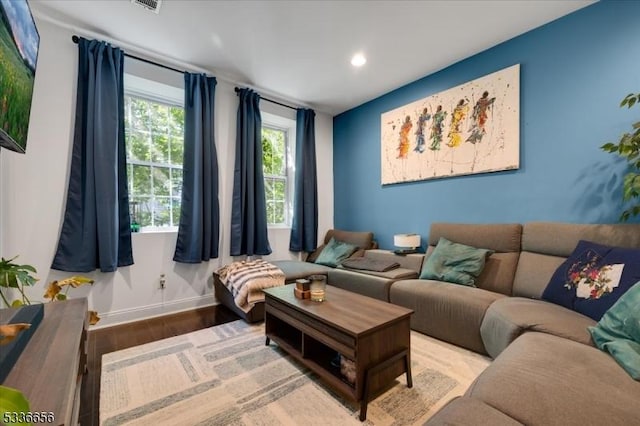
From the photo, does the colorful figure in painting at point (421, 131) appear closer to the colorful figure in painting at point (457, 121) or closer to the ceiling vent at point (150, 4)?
the colorful figure in painting at point (457, 121)

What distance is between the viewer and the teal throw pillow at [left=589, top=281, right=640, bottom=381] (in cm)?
112

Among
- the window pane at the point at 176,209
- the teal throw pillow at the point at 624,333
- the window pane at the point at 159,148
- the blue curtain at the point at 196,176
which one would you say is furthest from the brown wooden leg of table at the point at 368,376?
the window pane at the point at 159,148

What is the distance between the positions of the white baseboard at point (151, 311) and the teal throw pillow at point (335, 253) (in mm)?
1453

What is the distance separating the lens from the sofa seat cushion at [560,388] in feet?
2.84

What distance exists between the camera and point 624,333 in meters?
1.25

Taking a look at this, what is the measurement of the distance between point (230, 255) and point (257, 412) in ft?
7.12

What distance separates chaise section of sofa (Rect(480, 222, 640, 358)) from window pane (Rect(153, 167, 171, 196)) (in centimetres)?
342

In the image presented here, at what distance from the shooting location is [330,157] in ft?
15.1

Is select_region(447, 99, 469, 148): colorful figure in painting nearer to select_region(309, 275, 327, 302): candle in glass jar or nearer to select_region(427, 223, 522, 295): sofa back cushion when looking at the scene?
select_region(427, 223, 522, 295): sofa back cushion

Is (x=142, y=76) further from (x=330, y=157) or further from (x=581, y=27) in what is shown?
(x=581, y=27)

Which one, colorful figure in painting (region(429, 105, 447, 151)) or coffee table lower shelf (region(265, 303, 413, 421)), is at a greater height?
colorful figure in painting (region(429, 105, 447, 151))

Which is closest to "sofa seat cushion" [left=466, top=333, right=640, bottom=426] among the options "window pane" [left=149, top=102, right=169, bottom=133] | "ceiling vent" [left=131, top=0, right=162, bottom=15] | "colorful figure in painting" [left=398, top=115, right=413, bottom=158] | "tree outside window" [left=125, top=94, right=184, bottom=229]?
"colorful figure in painting" [left=398, top=115, right=413, bottom=158]

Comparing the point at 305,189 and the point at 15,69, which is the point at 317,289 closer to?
the point at 15,69

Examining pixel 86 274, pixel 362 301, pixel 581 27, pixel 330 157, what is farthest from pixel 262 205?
pixel 581 27
